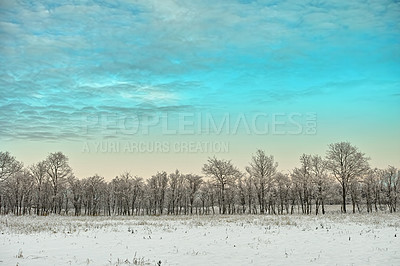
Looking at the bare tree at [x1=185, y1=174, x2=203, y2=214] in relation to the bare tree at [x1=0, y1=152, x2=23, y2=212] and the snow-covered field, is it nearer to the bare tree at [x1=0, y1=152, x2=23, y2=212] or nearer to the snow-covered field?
the bare tree at [x1=0, y1=152, x2=23, y2=212]

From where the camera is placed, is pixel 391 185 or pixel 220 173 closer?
pixel 220 173

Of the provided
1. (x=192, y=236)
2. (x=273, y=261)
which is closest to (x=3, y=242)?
Result: (x=192, y=236)

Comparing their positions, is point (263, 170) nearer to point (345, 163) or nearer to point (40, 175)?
point (345, 163)

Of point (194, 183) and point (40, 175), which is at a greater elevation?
point (40, 175)

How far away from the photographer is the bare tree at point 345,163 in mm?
50969

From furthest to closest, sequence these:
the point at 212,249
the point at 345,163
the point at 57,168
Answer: the point at 57,168 < the point at 345,163 < the point at 212,249

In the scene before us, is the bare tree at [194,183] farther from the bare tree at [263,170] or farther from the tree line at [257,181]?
the bare tree at [263,170]

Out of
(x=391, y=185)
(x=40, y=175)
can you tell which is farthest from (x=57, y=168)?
(x=391, y=185)

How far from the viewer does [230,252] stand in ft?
46.8

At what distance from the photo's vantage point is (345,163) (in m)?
51.7

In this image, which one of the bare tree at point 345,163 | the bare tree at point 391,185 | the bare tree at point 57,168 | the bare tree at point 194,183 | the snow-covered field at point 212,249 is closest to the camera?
the snow-covered field at point 212,249

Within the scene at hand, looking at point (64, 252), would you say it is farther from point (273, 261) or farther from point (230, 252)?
point (273, 261)

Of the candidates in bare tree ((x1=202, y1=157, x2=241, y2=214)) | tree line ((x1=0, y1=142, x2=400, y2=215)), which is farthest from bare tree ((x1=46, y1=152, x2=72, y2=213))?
bare tree ((x1=202, y1=157, x2=241, y2=214))

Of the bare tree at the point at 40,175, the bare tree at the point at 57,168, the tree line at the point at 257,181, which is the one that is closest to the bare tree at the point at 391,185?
the tree line at the point at 257,181
